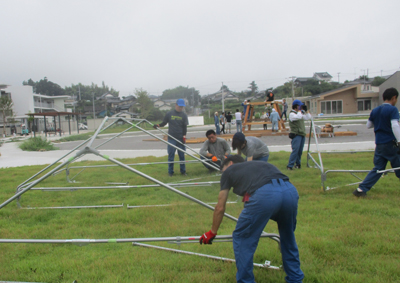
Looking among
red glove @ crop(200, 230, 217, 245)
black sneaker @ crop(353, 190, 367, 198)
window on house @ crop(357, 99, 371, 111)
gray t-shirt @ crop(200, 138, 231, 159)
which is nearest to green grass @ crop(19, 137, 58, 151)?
gray t-shirt @ crop(200, 138, 231, 159)

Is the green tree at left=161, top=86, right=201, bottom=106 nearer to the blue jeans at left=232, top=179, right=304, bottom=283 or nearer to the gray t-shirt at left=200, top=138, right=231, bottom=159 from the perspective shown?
the gray t-shirt at left=200, top=138, right=231, bottom=159

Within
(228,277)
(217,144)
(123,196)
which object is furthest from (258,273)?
(217,144)

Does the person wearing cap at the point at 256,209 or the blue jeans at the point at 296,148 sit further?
the blue jeans at the point at 296,148

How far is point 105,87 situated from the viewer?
355 ft

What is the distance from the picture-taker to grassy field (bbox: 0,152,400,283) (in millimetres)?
2900

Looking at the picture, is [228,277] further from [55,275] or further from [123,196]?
[123,196]

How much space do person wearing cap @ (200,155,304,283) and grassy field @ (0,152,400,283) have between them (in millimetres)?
422

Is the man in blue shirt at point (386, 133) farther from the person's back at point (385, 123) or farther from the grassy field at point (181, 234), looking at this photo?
the grassy field at point (181, 234)

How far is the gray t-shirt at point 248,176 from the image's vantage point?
2.43 m

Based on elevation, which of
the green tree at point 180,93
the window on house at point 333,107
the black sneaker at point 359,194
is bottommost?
the black sneaker at point 359,194

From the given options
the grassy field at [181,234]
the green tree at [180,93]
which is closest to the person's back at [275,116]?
the grassy field at [181,234]

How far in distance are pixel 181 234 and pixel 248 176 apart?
1.77 meters

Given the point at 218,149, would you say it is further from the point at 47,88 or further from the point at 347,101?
the point at 47,88

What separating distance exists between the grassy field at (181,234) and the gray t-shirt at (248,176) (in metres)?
0.96
